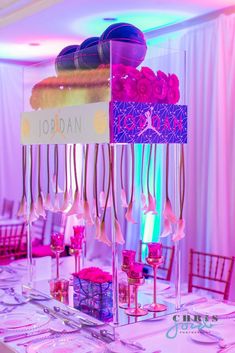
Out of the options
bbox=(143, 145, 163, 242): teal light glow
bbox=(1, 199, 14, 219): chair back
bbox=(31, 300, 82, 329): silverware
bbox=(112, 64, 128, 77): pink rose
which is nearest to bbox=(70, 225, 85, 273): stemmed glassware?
bbox=(31, 300, 82, 329): silverware

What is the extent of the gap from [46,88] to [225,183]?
2.16 metres

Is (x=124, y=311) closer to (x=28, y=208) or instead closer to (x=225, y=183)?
(x=28, y=208)

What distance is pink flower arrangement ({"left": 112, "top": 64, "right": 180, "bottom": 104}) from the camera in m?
2.03

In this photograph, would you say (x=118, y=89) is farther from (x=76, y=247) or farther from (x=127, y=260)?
(x=76, y=247)

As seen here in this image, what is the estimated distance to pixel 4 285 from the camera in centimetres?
285

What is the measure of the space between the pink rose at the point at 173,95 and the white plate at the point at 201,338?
97 cm

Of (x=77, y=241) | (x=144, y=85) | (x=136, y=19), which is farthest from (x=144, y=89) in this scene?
(x=136, y=19)

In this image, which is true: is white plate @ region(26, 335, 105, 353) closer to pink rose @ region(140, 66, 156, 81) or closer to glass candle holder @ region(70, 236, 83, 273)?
glass candle holder @ region(70, 236, 83, 273)

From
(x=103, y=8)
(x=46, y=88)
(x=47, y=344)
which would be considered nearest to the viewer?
(x=47, y=344)

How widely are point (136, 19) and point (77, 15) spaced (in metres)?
0.53

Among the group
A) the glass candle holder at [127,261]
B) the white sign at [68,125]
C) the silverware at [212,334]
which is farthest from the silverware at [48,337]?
the white sign at [68,125]

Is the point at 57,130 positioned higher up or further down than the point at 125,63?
further down

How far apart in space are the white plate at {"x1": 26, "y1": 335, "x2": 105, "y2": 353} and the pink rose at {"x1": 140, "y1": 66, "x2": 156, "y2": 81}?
1.07m

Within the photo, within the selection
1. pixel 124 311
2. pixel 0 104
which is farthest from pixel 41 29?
pixel 124 311
